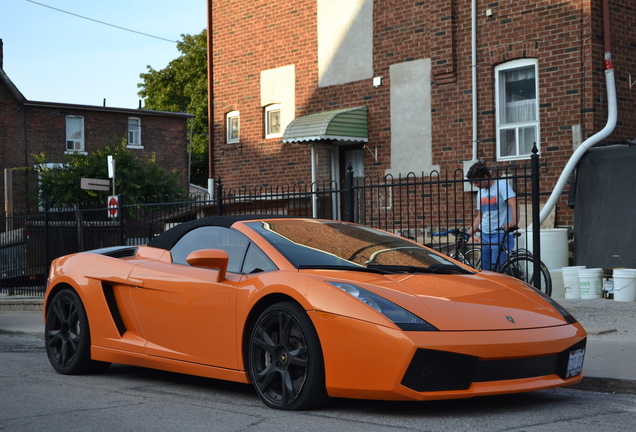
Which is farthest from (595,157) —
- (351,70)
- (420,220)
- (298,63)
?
(298,63)

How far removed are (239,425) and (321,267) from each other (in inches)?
48.2

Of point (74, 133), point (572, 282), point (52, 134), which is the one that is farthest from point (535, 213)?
point (74, 133)

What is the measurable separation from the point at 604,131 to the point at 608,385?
866 cm

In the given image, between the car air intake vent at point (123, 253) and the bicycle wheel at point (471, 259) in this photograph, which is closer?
the car air intake vent at point (123, 253)

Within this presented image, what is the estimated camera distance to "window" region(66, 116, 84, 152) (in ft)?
138

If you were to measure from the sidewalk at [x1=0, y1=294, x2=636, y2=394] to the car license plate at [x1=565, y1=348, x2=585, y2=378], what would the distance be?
0.81 meters

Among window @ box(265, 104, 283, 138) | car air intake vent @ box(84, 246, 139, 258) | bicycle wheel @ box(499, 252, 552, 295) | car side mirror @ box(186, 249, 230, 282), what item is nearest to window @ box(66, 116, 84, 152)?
window @ box(265, 104, 283, 138)

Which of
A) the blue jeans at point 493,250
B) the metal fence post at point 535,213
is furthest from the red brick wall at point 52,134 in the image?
the metal fence post at point 535,213

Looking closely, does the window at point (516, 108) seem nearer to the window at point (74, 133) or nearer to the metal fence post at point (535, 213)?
the metal fence post at point (535, 213)

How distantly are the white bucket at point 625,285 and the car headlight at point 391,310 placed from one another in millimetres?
7434

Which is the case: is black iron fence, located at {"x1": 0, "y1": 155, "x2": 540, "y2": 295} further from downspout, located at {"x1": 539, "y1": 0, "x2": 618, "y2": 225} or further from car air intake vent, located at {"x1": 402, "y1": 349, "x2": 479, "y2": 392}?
car air intake vent, located at {"x1": 402, "y1": 349, "x2": 479, "y2": 392}

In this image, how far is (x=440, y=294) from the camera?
5438 mm

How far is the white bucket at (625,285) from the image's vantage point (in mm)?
11691

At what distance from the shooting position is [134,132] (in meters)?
45.4
